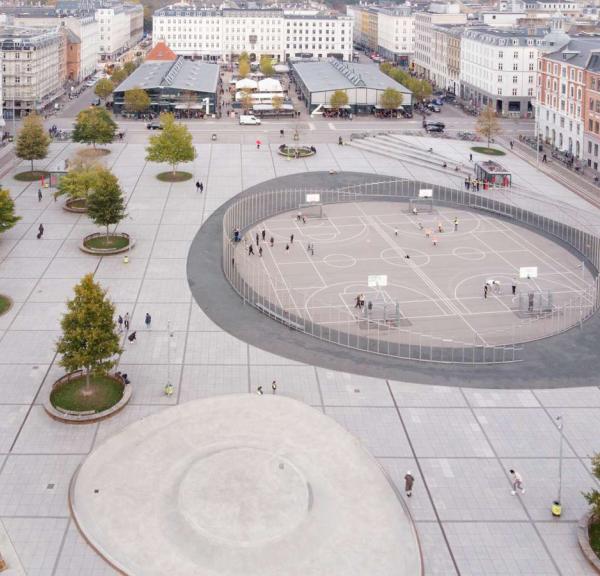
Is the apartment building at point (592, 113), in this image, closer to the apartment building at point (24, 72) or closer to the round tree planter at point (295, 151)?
the round tree planter at point (295, 151)

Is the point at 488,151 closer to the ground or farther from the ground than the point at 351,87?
closer to the ground

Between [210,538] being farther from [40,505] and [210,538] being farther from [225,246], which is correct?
[225,246]

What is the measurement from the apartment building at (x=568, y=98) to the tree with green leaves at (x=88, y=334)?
66006 mm

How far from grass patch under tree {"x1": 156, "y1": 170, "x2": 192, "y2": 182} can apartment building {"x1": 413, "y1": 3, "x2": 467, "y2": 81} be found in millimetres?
86102

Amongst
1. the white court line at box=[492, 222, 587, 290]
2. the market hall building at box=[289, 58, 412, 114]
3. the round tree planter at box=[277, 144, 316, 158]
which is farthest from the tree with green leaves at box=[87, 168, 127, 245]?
the market hall building at box=[289, 58, 412, 114]

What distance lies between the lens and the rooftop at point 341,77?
4751 inches

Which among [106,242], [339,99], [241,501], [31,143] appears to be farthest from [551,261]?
[339,99]

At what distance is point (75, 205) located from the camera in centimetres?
6612

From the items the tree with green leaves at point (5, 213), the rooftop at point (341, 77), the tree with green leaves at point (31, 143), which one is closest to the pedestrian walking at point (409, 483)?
the tree with green leaves at point (5, 213)

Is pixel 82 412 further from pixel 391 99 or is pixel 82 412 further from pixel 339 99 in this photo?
pixel 391 99

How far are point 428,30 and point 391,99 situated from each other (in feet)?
164

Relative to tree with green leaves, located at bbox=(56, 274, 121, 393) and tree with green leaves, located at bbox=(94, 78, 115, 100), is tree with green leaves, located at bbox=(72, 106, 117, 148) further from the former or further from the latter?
tree with green leaves, located at bbox=(56, 274, 121, 393)

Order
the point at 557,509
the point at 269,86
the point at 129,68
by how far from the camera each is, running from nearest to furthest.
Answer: the point at 557,509
the point at 269,86
the point at 129,68

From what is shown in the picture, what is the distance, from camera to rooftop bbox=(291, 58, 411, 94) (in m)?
121
